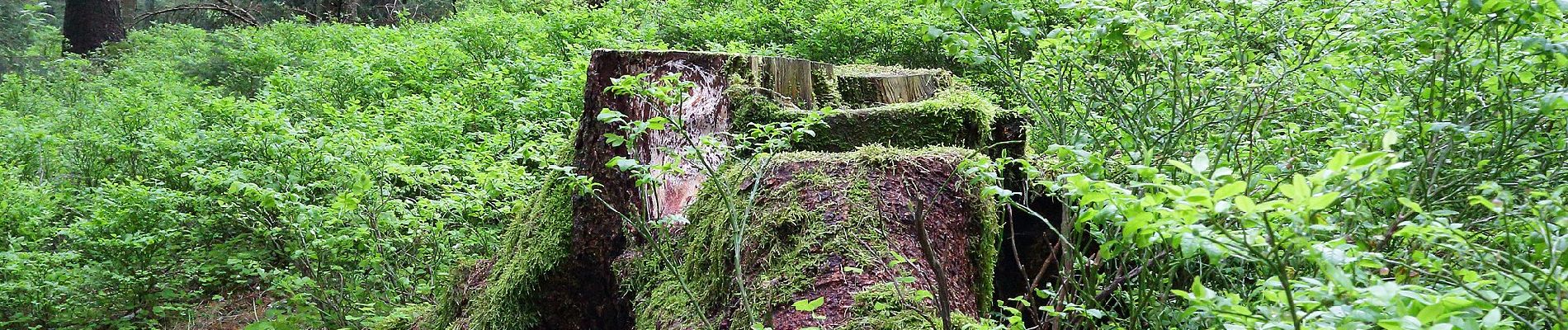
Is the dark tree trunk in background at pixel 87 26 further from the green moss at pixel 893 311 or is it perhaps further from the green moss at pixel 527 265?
the green moss at pixel 893 311

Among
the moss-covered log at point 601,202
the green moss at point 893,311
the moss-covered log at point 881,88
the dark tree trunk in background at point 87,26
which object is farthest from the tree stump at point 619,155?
the dark tree trunk in background at point 87,26

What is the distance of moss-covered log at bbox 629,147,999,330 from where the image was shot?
281 centimetres

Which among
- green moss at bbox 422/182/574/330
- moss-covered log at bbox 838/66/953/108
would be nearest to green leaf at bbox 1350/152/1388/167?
green moss at bbox 422/182/574/330

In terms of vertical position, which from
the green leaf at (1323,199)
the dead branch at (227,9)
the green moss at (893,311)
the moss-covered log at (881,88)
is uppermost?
the green leaf at (1323,199)

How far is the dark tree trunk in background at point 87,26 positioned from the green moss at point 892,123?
14.4 metres

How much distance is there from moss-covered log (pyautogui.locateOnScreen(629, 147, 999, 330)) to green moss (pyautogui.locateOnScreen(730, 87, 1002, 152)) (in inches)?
22.9

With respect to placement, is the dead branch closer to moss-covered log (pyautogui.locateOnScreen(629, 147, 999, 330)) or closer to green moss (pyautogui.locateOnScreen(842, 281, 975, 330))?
moss-covered log (pyautogui.locateOnScreen(629, 147, 999, 330))

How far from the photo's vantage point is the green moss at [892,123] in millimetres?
4016

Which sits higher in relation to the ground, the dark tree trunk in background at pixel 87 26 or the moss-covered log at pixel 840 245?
the moss-covered log at pixel 840 245

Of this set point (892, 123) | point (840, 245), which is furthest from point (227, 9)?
point (840, 245)

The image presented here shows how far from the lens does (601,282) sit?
404cm

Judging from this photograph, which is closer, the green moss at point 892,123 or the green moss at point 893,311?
the green moss at point 893,311

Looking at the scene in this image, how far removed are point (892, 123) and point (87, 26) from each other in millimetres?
15333

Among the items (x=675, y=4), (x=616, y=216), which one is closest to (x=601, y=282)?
(x=616, y=216)
